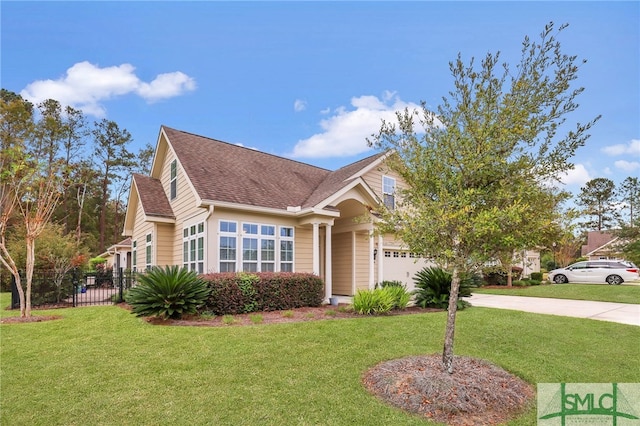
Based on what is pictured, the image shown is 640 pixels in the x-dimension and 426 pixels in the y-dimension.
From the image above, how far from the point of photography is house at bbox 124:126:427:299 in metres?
11.4

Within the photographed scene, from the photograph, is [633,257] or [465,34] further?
[633,257]

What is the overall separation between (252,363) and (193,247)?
757 cm

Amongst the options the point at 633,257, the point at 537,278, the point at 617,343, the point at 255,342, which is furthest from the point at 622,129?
the point at 537,278

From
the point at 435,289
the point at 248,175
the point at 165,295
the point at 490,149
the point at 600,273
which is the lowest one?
the point at 600,273

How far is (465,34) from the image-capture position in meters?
6.95

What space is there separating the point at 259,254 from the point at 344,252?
4862 mm

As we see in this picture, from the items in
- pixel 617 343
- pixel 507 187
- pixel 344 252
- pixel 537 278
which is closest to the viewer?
pixel 507 187

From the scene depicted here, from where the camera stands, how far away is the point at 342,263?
1580cm

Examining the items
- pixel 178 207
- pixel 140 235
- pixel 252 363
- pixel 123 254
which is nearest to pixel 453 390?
pixel 252 363

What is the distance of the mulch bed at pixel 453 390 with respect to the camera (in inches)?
152

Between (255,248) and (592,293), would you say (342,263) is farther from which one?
(592,293)

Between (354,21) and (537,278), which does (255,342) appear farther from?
(537,278)

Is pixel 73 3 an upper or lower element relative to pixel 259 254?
upper

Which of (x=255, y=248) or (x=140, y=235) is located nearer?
Answer: (x=255, y=248)
